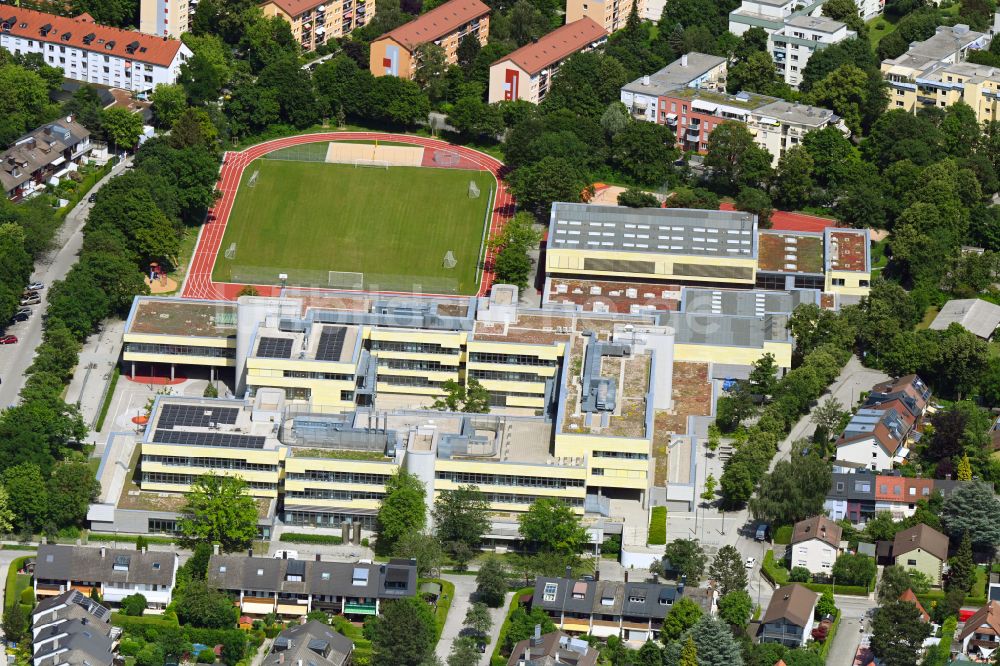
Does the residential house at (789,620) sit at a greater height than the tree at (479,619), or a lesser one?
greater

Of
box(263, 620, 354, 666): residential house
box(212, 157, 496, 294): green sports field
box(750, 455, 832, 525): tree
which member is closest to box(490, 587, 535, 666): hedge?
box(263, 620, 354, 666): residential house

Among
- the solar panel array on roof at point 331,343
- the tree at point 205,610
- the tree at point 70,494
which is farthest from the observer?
the solar panel array on roof at point 331,343

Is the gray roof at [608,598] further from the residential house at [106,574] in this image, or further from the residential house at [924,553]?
the residential house at [106,574]

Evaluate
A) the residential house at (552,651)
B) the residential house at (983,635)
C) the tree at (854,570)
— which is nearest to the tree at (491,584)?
the residential house at (552,651)

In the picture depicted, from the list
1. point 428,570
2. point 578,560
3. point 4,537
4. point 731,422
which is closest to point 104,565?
point 4,537

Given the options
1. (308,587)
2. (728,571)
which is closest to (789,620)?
(728,571)

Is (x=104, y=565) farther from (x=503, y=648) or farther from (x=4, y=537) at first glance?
(x=503, y=648)

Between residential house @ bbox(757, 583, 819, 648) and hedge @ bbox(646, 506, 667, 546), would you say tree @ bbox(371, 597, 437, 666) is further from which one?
residential house @ bbox(757, 583, 819, 648)
